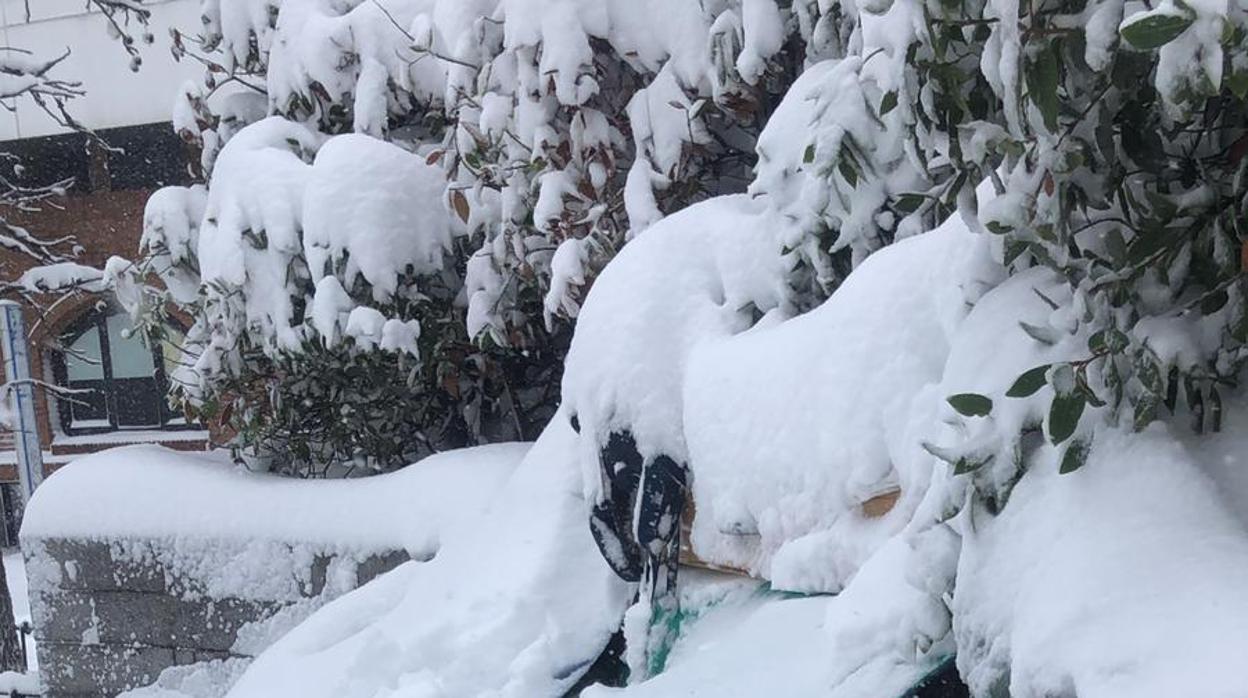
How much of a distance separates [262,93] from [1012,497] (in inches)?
172

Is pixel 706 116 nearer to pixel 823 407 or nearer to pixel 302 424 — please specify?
pixel 823 407

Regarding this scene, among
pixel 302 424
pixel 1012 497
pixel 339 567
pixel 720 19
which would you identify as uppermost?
pixel 720 19

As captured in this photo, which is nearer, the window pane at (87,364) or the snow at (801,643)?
the snow at (801,643)

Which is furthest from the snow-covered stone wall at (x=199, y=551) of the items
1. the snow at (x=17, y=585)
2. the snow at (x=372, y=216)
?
the snow at (x=17, y=585)

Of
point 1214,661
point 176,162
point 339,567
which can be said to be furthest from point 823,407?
point 176,162

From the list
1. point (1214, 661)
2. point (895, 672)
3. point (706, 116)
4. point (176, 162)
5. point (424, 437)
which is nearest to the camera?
point (1214, 661)

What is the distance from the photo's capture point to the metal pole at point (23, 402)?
543 centimetres

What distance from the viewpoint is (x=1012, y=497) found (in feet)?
5.25

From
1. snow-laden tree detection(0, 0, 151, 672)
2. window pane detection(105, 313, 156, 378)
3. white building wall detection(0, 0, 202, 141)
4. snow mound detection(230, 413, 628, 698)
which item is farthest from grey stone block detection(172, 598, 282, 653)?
window pane detection(105, 313, 156, 378)

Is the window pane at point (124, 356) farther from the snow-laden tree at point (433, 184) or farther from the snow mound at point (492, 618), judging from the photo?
the snow mound at point (492, 618)

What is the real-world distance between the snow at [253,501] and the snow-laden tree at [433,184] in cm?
33

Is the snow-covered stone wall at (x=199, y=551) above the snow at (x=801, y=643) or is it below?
below

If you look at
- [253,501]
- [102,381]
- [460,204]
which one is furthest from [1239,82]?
[102,381]

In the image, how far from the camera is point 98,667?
4586 millimetres
